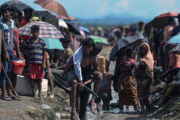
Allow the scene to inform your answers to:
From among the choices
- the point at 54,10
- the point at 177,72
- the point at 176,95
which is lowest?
the point at 176,95

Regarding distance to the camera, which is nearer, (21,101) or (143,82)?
(21,101)

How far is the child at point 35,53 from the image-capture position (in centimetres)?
786

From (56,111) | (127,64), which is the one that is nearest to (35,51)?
(56,111)

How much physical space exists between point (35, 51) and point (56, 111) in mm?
1466

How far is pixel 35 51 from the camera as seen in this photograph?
7863mm

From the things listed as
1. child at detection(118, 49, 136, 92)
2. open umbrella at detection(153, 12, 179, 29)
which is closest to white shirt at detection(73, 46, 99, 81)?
child at detection(118, 49, 136, 92)

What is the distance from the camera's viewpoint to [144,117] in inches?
321

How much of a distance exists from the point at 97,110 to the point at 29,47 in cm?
253

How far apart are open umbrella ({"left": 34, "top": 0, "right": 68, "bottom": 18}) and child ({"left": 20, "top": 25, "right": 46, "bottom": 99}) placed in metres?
3.60

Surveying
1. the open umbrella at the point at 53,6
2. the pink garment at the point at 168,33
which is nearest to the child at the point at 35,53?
the open umbrella at the point at 53,6

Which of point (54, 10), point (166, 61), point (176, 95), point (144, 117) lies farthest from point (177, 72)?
point (54, 10)

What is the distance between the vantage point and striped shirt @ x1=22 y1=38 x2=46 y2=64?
7.86m

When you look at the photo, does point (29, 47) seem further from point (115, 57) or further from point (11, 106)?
point (115, 57)

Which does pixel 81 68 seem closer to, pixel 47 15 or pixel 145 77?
pixel 145 77
